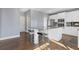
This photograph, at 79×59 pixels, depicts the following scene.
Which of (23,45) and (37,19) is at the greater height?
(37,19)

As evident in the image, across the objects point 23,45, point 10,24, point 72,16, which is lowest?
point 23,45

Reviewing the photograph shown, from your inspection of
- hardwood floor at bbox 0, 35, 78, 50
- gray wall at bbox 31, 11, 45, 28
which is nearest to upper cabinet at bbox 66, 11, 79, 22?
hardwood floor at bbox 0, 35, 78, 50

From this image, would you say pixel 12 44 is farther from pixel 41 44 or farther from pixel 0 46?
pixel 41 44

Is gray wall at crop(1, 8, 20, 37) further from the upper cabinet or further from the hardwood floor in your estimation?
the upper cabinet

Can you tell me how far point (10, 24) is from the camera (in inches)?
71.7

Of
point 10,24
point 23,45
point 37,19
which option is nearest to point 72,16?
point 37,19

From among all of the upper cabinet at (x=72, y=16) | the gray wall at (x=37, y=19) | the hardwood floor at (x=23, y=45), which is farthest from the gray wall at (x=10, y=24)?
the upper cabinet at (x=72, y=16)

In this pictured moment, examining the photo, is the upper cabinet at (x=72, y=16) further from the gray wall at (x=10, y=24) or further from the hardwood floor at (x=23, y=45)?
the gray wall at (x=10, y=24)

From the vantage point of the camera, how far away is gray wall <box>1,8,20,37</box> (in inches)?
70.4

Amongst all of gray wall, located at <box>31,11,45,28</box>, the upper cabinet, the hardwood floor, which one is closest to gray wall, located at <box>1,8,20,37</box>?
the hardwood floor

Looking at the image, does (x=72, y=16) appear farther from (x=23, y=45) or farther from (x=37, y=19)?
(x=23, y=45)

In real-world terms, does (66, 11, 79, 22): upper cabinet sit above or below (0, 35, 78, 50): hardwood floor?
above

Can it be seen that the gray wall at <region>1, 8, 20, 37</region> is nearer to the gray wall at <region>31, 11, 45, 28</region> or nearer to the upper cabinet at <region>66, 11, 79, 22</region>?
the gray wall at <region>31, 11, 45, 28</region>

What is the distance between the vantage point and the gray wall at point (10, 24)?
1.79 m
